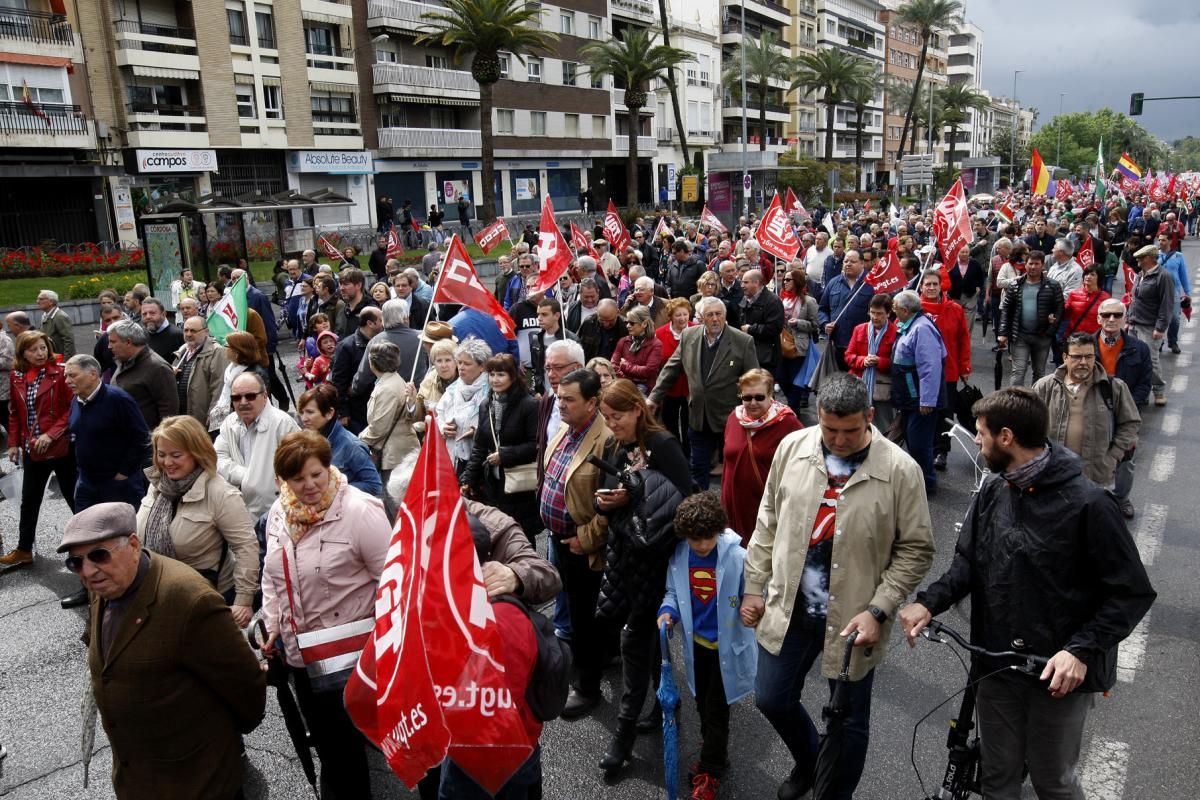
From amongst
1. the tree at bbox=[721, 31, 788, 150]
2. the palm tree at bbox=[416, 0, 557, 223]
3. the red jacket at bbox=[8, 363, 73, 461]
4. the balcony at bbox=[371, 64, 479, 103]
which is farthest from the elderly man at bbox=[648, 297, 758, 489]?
the tree at bbox=[721, 31, 788, 150]

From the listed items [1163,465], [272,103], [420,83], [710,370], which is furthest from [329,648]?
[420,83]

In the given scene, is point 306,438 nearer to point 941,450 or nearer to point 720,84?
point 941,450

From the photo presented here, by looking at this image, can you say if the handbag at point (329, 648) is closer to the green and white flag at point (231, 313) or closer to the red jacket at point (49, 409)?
the red jacket at point (49, 409)

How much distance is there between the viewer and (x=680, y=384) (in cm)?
798

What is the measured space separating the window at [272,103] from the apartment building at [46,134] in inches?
288

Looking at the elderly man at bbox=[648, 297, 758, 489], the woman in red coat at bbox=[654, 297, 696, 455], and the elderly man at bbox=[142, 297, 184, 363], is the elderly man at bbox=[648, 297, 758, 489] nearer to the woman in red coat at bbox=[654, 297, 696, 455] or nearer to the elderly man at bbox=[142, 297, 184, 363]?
the woman in red coat at bbox=[654, 297, 696, 455]

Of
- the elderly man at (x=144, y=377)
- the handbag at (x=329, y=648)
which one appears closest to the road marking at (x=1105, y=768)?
the handbag at (x=329, y=648)

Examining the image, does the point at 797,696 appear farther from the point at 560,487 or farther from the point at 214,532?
the point at 214,532

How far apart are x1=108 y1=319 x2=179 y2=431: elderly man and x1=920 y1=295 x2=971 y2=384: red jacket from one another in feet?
20.9

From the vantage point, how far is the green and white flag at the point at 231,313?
9773mm

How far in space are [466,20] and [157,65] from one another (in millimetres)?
11992

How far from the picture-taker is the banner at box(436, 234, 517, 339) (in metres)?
8.45

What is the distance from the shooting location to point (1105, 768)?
4141 millimetres

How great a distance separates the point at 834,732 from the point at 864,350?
16.8 ft
